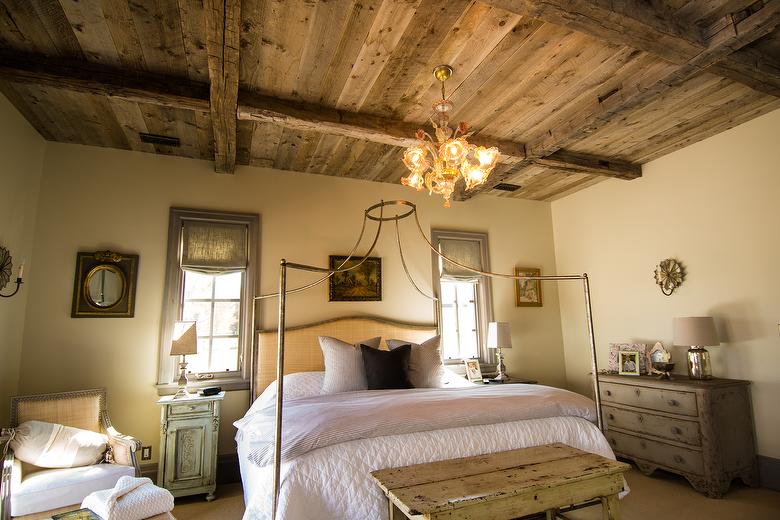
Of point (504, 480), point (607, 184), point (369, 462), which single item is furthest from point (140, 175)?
point (607, 184)

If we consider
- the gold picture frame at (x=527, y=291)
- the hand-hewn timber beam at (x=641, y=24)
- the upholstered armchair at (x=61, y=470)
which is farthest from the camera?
the gold picture frame at (x=527, y=291)

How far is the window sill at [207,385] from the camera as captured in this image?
3691mm

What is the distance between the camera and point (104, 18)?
90.5 inches

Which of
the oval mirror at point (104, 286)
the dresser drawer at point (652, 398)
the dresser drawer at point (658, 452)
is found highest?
Answer: the oval mirror at point (104, 286)

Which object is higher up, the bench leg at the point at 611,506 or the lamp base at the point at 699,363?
the lamp base at the point at 699,363

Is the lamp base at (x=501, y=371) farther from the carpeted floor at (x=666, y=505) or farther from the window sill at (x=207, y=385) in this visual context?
the window sill at (x=207, y=385)

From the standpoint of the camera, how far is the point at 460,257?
507cm

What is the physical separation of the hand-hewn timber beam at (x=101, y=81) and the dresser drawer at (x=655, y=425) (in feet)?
14.3

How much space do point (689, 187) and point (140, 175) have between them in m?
5.13

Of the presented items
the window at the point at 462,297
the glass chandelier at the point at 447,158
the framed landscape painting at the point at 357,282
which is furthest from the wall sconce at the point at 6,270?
the window at the point at 462,297

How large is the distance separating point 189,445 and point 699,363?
→ 168 inches

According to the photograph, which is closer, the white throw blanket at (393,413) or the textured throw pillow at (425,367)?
the white throw blanket at (393,413)

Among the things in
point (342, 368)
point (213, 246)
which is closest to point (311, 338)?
point (342, 368)

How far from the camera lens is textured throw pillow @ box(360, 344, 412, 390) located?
3494 mm
